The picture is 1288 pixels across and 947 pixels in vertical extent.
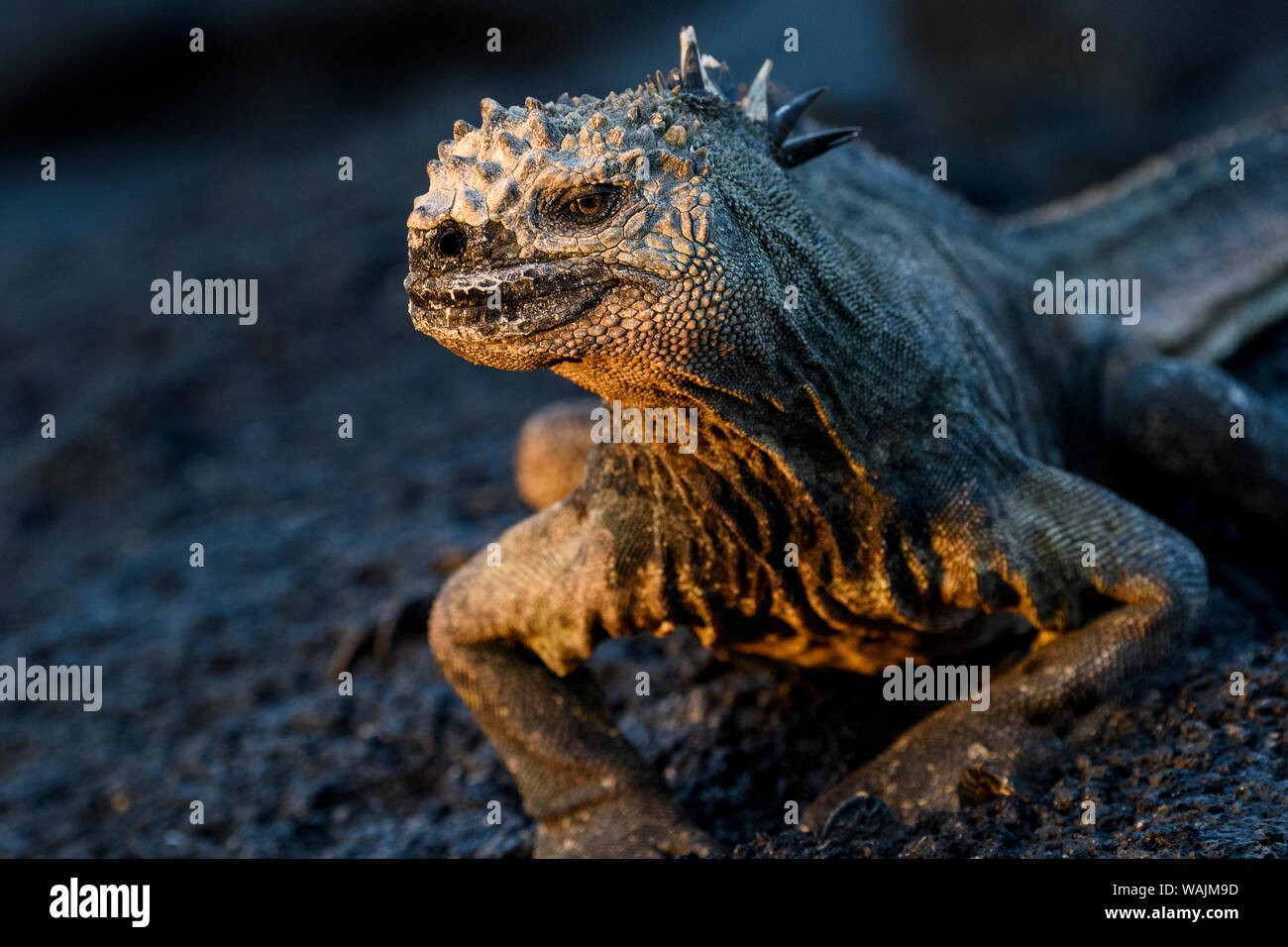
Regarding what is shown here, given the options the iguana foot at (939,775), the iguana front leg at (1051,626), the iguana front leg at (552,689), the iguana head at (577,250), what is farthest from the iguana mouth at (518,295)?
the iguana foot at (939,775)

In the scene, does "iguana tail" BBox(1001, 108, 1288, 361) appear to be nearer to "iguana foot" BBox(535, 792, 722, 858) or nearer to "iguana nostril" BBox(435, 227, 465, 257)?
"iguana foot" BBox(535, 792, 722, 858)

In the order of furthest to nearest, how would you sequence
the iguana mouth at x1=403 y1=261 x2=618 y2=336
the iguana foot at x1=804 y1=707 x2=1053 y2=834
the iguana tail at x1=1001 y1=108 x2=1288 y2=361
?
the iguana tail at x1=1001 y1=108 x2=1288 y2=361 < the iguana foot at x1=804 y1=707 x2=1053 y2=834 < the iguana mouth at x1=403 y1=261 x2=618 y2=336

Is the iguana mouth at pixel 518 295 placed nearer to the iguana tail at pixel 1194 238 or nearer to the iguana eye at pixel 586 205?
the iguana eye at pixel 586 205

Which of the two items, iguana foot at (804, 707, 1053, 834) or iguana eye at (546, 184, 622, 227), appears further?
iguana foot at (804, 707, 1053, 834)

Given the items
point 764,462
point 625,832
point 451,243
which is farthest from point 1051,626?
point 451,243

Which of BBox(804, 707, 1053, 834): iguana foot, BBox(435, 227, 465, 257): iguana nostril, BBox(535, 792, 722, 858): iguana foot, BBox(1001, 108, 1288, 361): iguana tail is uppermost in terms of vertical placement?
BBox(1001, 108, 1288, 361): iguana tail

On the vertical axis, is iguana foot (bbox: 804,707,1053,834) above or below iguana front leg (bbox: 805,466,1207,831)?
below

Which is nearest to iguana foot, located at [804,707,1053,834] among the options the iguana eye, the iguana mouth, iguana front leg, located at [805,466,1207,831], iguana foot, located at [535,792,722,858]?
iguana front leg, located at [805,466,1207,831]

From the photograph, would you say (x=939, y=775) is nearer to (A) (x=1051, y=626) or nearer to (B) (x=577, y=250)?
(A) (x=1051, y=626)
